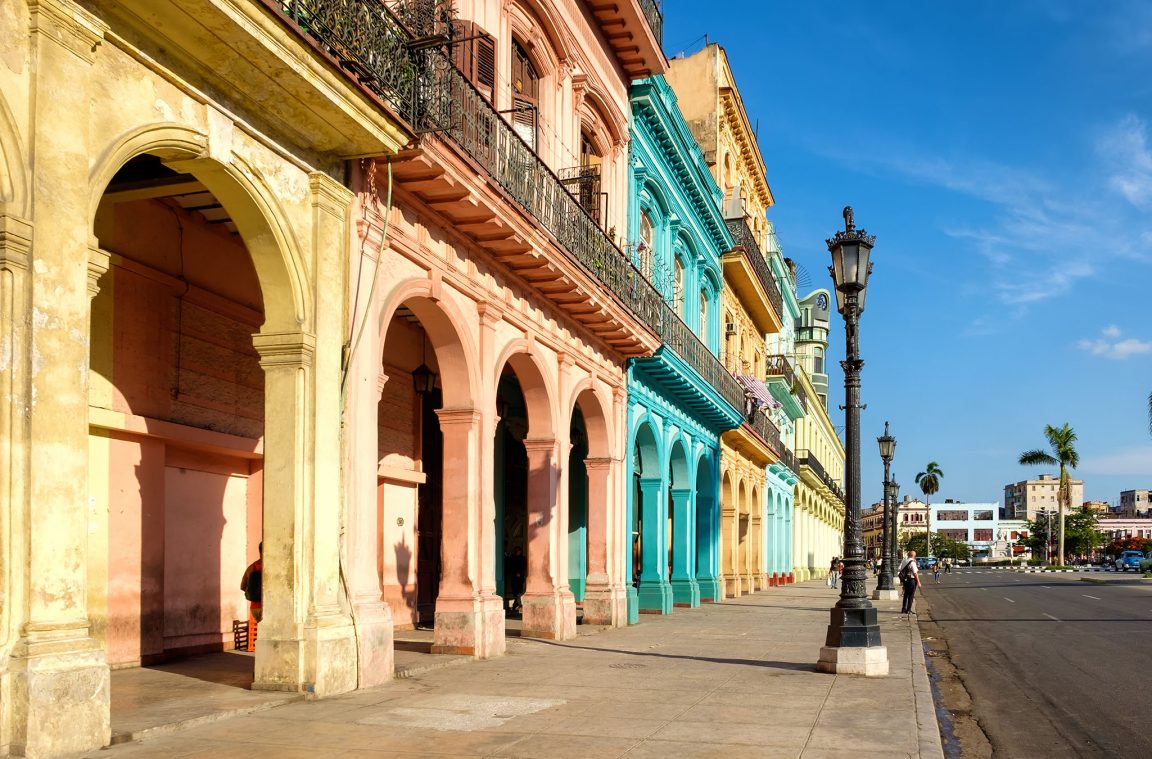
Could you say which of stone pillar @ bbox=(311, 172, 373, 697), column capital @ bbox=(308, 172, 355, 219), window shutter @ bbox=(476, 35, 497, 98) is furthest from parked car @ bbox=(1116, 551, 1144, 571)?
column capital @ bbox=(308, 172, 355, 219)

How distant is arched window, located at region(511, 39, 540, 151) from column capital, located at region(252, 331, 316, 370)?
6.56 m

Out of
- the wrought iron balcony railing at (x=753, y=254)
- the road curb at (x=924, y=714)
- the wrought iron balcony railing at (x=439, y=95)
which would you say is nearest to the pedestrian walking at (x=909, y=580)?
the road curb at (x=924, y=714)

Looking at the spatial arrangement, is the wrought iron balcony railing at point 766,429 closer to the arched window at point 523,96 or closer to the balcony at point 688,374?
the balcony at point 688,374

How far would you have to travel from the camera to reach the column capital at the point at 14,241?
6.64 m

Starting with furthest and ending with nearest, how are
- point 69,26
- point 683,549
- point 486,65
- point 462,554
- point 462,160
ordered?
point 683,549, point 486,65, point 462,554, point 462,160, point 69,26

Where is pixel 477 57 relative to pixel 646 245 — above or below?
above

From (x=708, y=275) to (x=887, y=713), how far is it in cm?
2036

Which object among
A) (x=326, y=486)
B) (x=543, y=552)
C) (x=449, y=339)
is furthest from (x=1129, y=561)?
(x=326, y=486)

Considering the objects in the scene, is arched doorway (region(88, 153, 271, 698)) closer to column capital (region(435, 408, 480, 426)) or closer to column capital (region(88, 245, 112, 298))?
column capital (region(88, 245, 112, 298))

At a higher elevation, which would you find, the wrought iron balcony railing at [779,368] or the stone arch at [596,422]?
the wrought iron balcony railing at [779,368]

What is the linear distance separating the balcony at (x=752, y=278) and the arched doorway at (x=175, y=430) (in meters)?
18.9

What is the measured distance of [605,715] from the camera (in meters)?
9.04

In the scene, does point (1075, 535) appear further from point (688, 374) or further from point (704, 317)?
point (688, 374)

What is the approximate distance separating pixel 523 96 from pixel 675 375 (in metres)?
7.96
